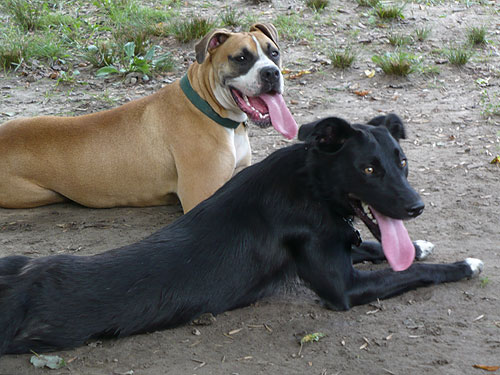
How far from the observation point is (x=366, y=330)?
3525mm

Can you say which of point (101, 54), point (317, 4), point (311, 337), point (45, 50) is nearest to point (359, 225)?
point (311, 337)

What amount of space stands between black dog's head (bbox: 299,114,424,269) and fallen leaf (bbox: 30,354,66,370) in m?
1.54

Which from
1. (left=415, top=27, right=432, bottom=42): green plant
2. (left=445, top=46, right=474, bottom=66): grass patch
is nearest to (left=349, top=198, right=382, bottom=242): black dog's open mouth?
(left=445, top=46, right=474, bottom=66): grass patch

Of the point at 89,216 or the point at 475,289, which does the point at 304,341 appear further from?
the point at 89,216

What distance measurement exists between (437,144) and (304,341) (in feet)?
11.1

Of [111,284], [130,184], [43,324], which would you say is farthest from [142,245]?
[130,184]

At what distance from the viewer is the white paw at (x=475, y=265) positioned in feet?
13.0

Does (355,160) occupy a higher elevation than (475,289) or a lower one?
higher

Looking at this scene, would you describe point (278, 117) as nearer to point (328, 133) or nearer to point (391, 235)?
point (328, 133)

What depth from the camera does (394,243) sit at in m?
3.63

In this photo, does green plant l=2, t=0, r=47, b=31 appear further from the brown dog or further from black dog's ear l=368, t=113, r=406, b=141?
black dog's ear l=368, t=113, r=406, b=141

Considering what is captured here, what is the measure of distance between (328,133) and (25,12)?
6.67 meters

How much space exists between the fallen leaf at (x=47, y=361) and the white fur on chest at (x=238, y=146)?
2297 mm

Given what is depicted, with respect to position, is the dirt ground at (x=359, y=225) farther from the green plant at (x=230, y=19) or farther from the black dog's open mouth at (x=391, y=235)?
the green plant at (x=230, y=19)
